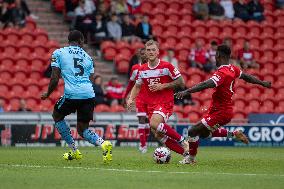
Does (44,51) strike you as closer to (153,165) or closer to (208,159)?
(208,159)

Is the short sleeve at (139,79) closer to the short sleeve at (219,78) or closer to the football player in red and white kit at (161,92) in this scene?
the football player in red and white kit at (161,92)

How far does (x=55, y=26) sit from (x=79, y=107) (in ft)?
45.8

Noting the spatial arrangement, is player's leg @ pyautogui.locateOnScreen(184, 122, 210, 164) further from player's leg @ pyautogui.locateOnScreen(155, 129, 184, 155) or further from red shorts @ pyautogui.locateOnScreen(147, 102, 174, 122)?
red shorts @ pyautogui.locateOnScreen(147, 102, 174, 122)

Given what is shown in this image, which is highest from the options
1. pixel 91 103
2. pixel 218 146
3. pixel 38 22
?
pixel 38 22

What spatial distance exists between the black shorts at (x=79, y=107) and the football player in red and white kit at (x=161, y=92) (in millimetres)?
1384

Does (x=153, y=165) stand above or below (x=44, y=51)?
below

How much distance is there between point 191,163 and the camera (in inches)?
625

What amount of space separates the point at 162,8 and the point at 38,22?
179 inches

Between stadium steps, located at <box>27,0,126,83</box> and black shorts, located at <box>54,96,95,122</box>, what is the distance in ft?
39.7

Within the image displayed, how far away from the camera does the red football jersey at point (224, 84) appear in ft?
50.2

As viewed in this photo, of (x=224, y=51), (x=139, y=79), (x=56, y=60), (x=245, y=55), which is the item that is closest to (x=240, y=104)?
(x=245, y=55)

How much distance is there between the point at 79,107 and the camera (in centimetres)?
1582

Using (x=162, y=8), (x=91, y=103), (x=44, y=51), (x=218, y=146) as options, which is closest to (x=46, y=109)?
(x=44, y=51)

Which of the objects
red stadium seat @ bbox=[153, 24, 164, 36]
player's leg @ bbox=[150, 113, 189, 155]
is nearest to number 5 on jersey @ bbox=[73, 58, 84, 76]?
player's leg @ bbox=[150, 113, 189, 155]
